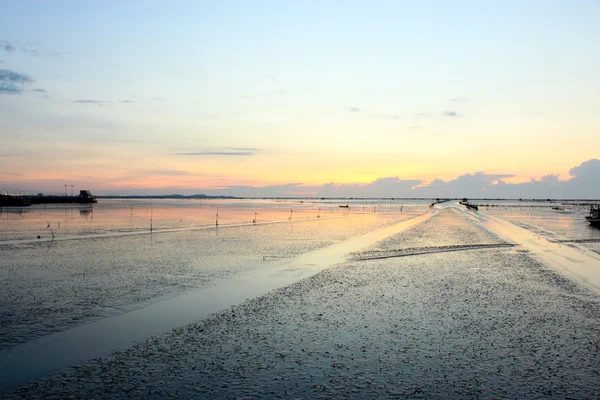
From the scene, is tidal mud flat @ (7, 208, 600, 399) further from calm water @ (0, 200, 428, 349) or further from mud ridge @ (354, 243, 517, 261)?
mud ridge @ (354, 243, 517, 261)

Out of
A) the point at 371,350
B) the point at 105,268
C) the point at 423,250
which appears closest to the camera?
the point at 371,350

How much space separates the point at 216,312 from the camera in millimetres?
12820

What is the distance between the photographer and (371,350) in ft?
31.6

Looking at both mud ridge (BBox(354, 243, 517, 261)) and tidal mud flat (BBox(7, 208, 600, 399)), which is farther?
mud ridge (BBox(354, 243, 517, 261))

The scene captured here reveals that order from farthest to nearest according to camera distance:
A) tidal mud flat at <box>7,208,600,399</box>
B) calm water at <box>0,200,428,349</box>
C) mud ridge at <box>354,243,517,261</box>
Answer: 1. mud ridge at <box>354,243,517,261</box>
2. calm water at <box>0,200,428,349</box>
3. tidal mud flat at <box>7,208,600,399</box>

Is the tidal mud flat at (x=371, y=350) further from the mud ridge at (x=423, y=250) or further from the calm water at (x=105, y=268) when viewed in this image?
the mud ridge at (x=423, y=250)

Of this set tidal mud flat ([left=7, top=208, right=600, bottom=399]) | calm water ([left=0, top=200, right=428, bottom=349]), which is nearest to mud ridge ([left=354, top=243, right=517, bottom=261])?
calm water ([left=0, top=200, right=428, bottom=349])

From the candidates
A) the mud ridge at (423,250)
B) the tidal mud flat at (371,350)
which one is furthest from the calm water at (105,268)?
the mud ridge at (423,250)

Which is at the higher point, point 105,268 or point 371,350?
point 105,268

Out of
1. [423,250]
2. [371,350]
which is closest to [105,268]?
[371,350]

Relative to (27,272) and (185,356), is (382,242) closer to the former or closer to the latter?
(27,272)

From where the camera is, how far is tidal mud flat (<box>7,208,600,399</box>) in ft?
25.2

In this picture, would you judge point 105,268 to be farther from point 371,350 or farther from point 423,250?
point 423,250

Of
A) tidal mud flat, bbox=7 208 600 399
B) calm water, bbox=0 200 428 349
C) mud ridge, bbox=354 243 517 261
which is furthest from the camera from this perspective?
mud ridge, bbox=354 243 517 261
